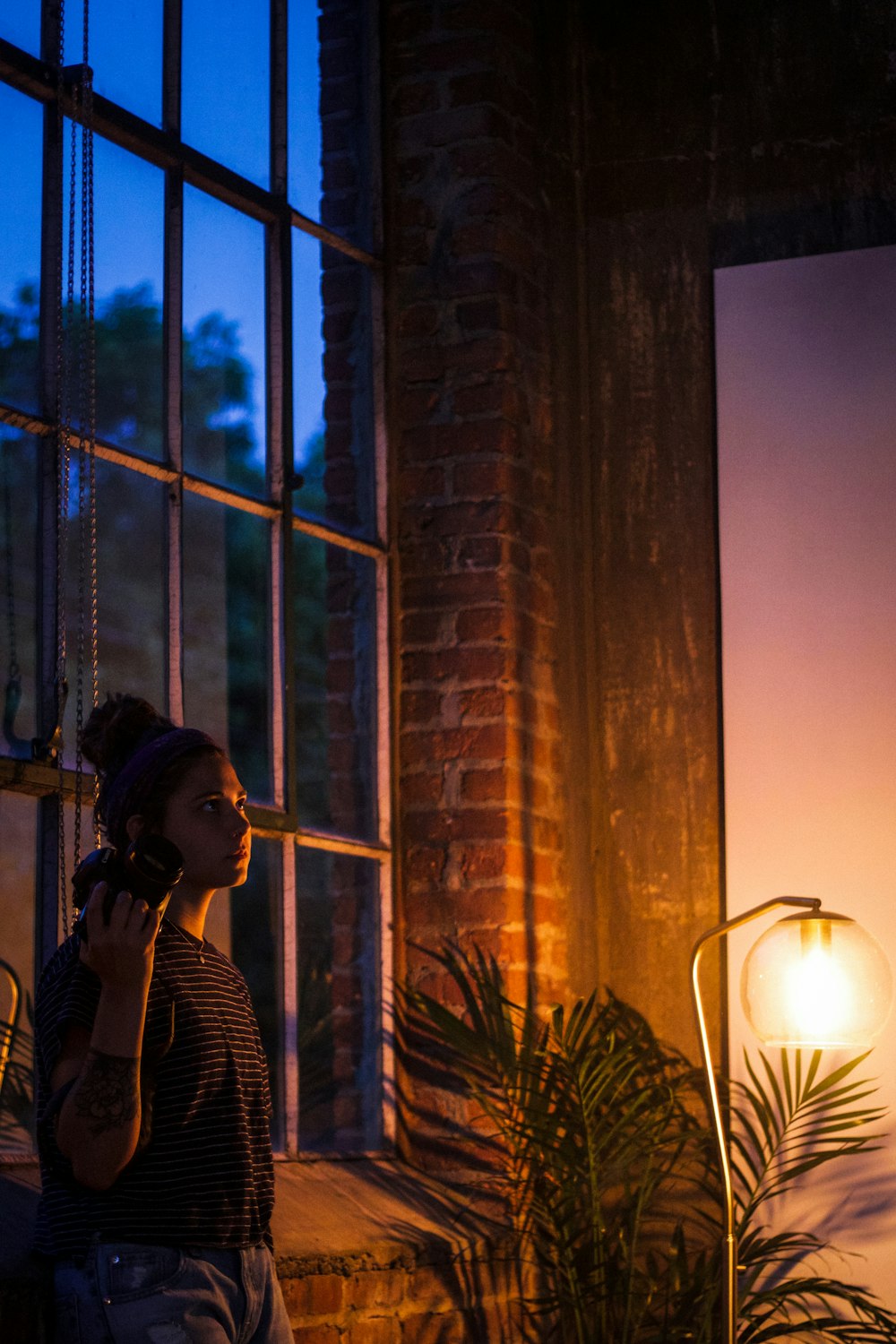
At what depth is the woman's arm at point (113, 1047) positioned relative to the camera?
206 centimetres

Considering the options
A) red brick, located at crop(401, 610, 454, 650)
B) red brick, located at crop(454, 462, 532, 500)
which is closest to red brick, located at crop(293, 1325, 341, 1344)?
red brick, located at crop(401, 610, 454, 650)

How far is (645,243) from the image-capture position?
14.2 ft

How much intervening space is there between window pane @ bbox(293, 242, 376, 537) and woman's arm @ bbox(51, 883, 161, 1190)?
1.92 metres

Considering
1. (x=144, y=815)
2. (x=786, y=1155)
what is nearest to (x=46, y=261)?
(x=144, y=815)

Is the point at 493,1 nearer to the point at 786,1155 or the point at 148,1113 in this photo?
the point at 786,1155

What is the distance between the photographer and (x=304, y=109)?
4.06 m

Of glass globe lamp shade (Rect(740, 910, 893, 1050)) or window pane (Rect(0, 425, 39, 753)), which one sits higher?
window pane (Rect(0, 425, 39, 753))

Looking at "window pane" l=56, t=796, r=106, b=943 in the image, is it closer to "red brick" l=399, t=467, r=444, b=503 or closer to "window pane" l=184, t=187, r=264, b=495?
"window pane" l=184, t=187, r=264, b=495

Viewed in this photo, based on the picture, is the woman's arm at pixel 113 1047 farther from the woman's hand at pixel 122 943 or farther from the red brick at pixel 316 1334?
the red brick at pixel 316 1334

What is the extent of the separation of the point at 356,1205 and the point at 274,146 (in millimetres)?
2237

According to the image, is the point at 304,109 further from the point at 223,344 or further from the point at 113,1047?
the point at 113,1047

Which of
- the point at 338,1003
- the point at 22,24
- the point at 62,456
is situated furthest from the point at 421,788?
the point at 22,24

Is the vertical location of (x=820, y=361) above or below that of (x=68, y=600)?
above

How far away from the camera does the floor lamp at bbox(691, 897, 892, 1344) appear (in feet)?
9.85
